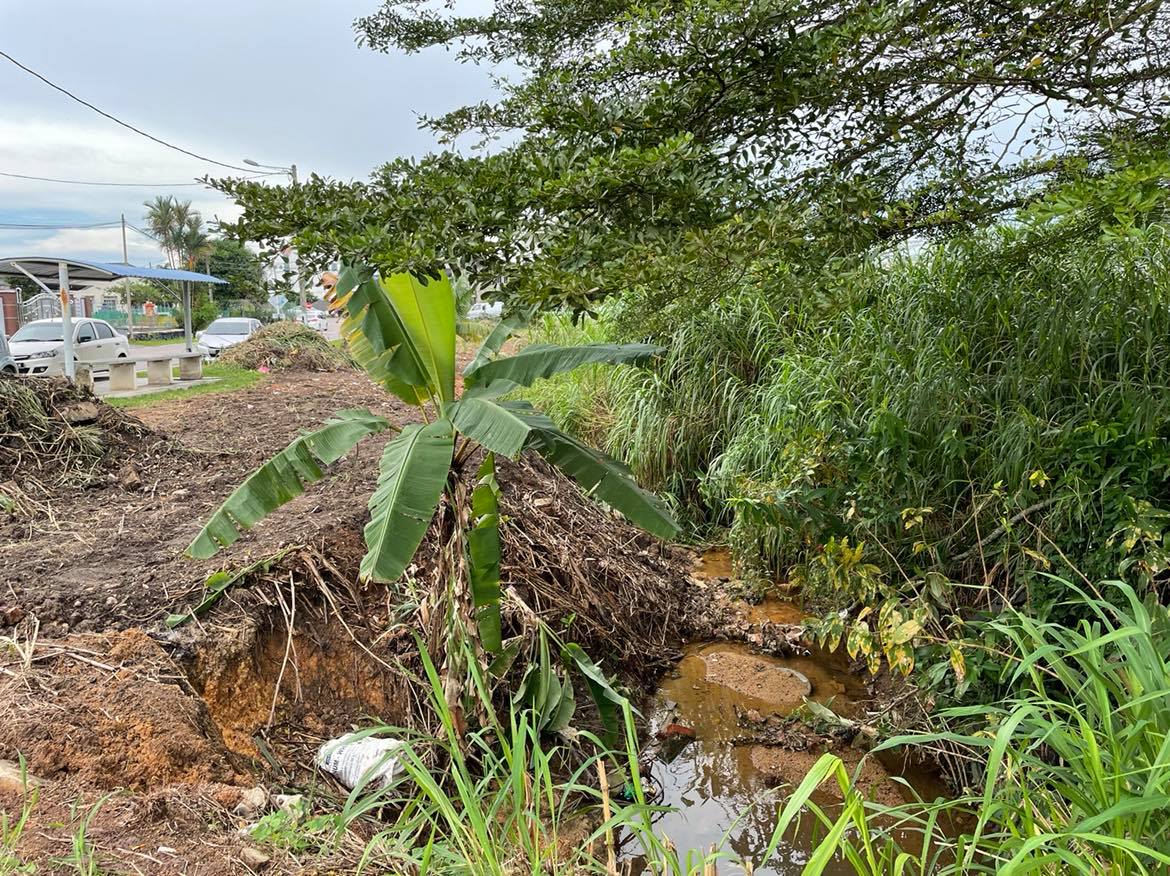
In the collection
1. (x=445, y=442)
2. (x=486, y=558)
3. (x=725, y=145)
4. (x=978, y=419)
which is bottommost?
(x=486, y=558)

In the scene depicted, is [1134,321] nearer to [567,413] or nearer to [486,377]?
[486,377]

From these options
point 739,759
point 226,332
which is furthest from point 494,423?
point 226,332

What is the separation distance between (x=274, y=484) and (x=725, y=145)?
2639mm

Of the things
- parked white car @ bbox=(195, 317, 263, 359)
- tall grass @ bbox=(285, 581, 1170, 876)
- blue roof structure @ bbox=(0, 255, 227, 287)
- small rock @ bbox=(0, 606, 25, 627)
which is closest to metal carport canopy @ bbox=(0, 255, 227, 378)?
blue roof structure @ bbox=(0, 255, 227, 287)

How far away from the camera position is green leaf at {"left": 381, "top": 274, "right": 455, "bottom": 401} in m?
3.69

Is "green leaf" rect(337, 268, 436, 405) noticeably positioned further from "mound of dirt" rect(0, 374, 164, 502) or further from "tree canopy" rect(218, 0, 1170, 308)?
"mound of dirt" rect(0, 374, 164, 502)

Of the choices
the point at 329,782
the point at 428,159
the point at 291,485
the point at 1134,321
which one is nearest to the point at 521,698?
the point at 329,782

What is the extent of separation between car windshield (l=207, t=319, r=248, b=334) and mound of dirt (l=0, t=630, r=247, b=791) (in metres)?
26.0

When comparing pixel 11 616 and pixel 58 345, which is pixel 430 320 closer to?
pixel 11 616

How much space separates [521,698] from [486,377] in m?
1.70

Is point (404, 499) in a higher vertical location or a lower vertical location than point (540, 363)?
lower

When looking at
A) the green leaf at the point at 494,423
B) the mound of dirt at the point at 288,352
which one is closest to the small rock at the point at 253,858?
the green leaf at the point at 494,423

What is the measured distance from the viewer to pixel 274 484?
346cm

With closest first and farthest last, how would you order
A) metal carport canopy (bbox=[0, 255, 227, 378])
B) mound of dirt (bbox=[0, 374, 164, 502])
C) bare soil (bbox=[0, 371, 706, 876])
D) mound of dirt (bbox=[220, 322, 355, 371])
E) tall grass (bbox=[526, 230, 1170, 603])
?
bare soil (bbox=[0, 371, 706, 876]) < tall grass (bbox=[526, 230, 1170, 603]) < mound of dirt (bbox=[0, 374, 164, 502]) < metal carport canopy (bbox=[0, 255, 227, 378]) < mound of dirt (bbox=[220, 322, 355, 371])
